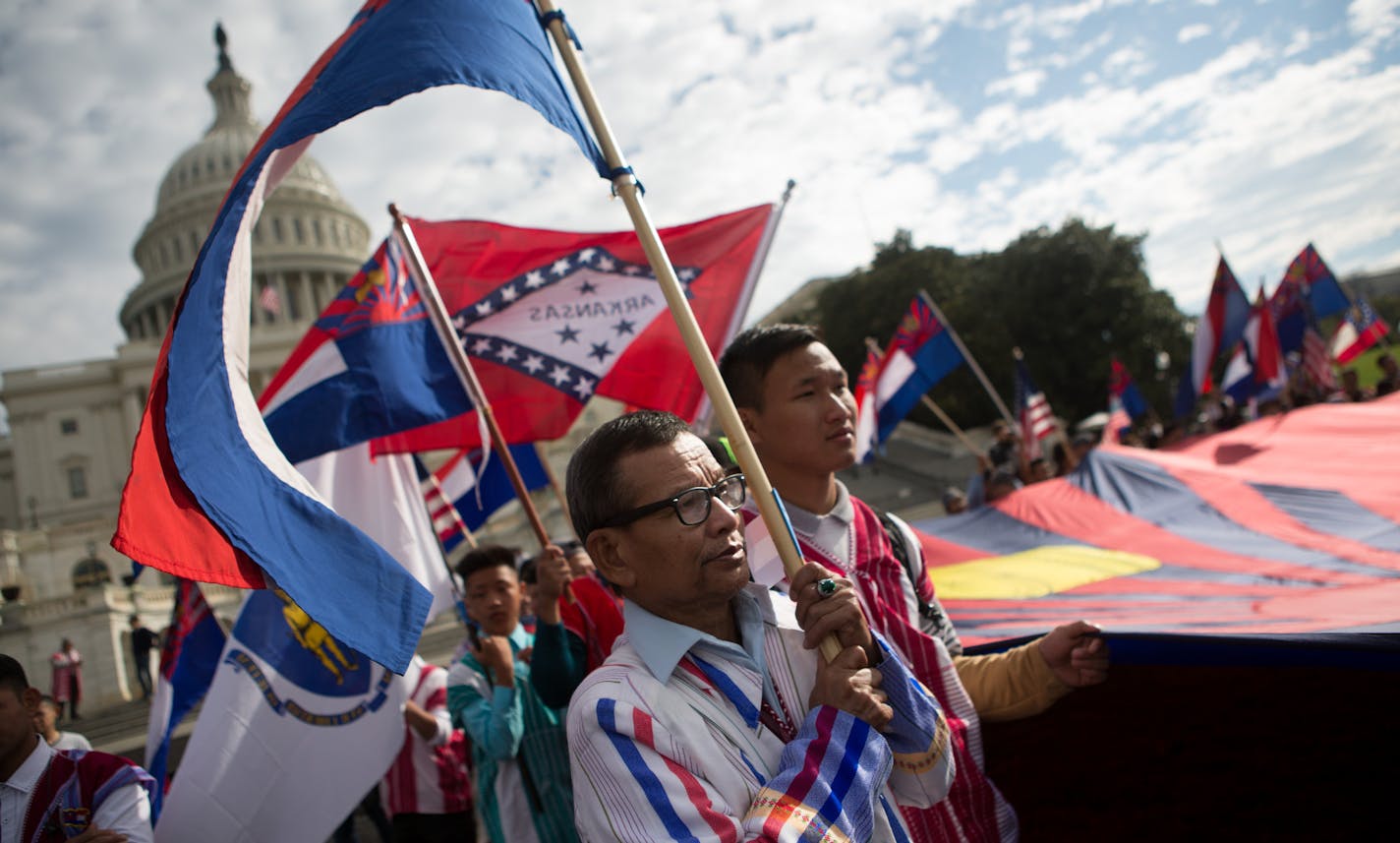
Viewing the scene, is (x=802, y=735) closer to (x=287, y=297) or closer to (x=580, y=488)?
(x=580, y=488)

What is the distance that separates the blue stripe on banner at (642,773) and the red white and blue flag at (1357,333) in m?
14.8

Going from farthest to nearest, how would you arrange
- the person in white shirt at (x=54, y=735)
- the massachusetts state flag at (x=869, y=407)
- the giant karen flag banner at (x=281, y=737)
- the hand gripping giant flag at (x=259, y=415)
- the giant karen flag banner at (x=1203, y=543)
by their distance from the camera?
the massachusetts state flag at (x=869, y=407), the person in white shirt at (x=54, y=735), the giant karen flag banner at (x=281, y=737), the giant karen flag banner at (x=1203, y=543), the hand gripping giant flag at (x=259, y=415)

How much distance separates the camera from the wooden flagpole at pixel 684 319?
4.92ft

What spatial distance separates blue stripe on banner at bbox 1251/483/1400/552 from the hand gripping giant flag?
4.56m

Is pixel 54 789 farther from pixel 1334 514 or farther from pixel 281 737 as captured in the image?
pixel 1334 514

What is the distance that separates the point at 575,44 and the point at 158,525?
131cm

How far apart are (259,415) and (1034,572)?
162 inches

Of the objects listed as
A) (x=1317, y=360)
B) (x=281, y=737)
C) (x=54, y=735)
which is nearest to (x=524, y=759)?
(x=281, y=737)

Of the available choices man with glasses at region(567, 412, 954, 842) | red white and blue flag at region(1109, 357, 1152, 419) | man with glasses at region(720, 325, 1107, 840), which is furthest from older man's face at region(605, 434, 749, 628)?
red white and blue flag at region(1109, 357, 1152, 419)

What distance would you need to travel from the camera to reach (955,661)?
212 cm

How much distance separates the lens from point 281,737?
3.17 meters

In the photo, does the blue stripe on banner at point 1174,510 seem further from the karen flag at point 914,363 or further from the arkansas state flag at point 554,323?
the arkansas state flag at point 554,323

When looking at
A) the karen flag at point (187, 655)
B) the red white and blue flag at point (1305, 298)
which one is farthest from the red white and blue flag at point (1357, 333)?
the karen flag at point (187, 655)

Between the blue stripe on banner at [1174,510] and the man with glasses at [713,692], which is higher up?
the man with glasses at [713,692]
